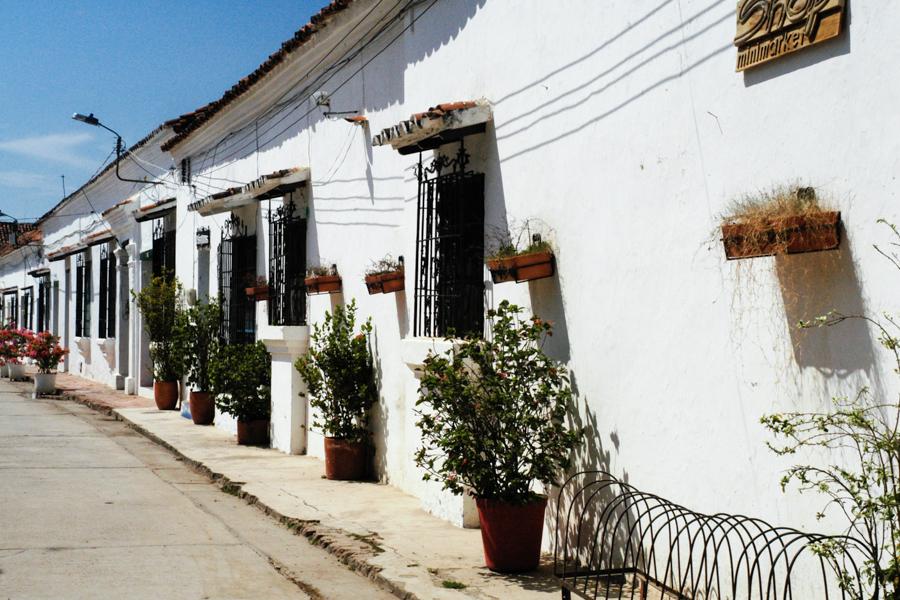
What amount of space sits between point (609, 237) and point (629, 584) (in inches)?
82.5

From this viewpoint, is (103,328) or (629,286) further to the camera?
(103,328)

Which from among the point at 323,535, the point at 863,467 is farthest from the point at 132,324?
the point at 863,467

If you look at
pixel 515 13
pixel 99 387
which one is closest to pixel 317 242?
pixel 515 13

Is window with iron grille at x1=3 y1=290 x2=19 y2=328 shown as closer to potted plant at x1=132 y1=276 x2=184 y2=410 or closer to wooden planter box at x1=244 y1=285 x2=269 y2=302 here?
potted plant at x1=132 y1=276 x2=184 y2=410

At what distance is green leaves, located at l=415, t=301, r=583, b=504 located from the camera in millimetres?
6609

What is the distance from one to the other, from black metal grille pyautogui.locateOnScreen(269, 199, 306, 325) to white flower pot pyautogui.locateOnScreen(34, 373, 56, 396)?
1167 centimetres

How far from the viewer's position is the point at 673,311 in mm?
5676

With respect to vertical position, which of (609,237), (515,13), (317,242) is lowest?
(609,237)

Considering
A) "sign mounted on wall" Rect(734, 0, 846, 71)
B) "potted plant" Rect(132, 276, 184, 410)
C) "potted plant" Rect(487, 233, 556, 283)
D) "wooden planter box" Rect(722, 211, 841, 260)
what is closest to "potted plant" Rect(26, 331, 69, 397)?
"potted plant" Rect(132, 276, 184, 410)

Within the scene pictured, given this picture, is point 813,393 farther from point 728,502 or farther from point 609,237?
point 609,237

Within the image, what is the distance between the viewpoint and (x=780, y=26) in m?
4.78

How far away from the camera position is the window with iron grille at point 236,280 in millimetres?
15211

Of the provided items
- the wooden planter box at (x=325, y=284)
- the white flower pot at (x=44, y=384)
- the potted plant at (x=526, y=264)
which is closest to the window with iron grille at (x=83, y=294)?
the white flower pot at (x=44, y=384)

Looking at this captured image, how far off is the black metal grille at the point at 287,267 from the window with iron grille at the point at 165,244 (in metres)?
6.61
